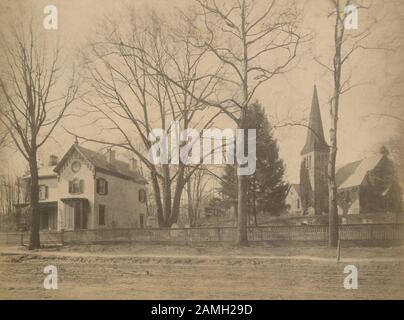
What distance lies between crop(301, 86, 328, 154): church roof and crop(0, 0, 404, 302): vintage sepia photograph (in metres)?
0.03

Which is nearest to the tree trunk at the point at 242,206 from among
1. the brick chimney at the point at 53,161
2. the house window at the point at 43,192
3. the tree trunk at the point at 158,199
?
the tree trunk at the point at 158,199

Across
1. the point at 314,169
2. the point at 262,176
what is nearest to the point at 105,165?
the point at 262,176

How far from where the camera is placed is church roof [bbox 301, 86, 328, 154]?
7234mm

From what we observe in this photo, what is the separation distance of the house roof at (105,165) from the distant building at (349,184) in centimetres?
236

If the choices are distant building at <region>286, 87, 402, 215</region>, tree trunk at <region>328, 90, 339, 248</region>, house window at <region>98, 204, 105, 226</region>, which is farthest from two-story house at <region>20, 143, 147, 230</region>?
tree trunk at <region>328, 90, 339, 248</region>

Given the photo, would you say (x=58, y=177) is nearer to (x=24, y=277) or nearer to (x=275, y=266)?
(x=24, y=277)

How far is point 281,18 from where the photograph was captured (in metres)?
7.50

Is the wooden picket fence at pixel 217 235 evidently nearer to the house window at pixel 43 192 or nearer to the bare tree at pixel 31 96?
the bare tree at pixel 31 96

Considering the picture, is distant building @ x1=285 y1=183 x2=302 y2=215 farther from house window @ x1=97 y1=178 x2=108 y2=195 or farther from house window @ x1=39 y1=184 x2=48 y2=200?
house window @ x1=39 y1=184 x2=48 y2=200

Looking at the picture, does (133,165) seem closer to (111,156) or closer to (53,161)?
(111,156)

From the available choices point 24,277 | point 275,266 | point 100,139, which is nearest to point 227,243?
point 275,266

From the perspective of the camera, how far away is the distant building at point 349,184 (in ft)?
23.5

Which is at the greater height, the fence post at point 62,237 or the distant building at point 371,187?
the distant building at point 371,187

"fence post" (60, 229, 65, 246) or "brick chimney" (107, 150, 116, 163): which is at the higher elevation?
"brick chimney" (107, 150, 116, 163)
